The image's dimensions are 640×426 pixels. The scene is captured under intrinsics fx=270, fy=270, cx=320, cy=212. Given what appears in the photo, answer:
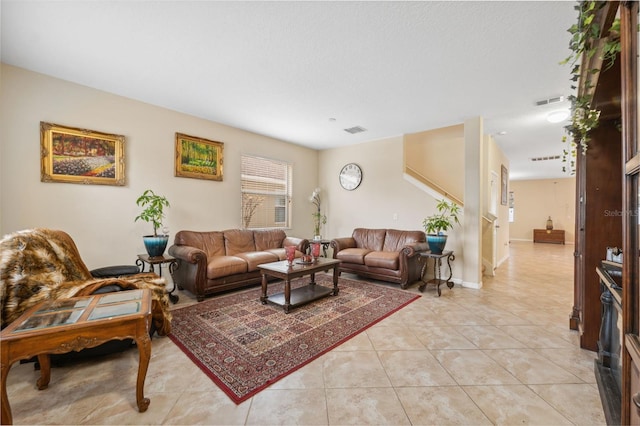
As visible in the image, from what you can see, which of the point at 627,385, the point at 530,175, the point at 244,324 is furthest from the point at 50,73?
the point at 530,175

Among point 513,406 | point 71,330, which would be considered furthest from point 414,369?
point 71,330

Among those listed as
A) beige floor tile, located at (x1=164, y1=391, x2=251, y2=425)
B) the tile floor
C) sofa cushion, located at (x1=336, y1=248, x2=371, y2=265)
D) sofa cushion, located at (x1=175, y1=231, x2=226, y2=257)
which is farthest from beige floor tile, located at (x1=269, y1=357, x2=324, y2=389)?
sofa cushion, located at (x1=175, y1=231, x2=226, y2=257)

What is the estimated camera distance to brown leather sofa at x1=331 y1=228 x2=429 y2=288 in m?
4.16

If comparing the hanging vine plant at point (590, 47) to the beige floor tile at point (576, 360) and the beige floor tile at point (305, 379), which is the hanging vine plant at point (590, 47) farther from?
the beige floor tile at point (305, 379)

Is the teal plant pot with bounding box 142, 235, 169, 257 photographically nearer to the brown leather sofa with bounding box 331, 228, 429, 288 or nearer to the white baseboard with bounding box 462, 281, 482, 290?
the brown leather sofa with bounding box 331, 228, 429, 288

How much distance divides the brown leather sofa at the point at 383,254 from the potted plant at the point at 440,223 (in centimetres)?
21

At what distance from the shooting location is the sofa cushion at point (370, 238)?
16.8 feet

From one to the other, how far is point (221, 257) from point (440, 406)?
3264mm

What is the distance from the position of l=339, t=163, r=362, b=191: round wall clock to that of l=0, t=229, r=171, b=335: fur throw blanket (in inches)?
165

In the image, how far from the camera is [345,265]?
475 centimetres

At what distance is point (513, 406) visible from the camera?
164 cm

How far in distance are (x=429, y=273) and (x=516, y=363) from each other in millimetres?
2888

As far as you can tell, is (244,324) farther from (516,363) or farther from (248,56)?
(248,56)

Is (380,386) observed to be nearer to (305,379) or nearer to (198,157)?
(305,379)
